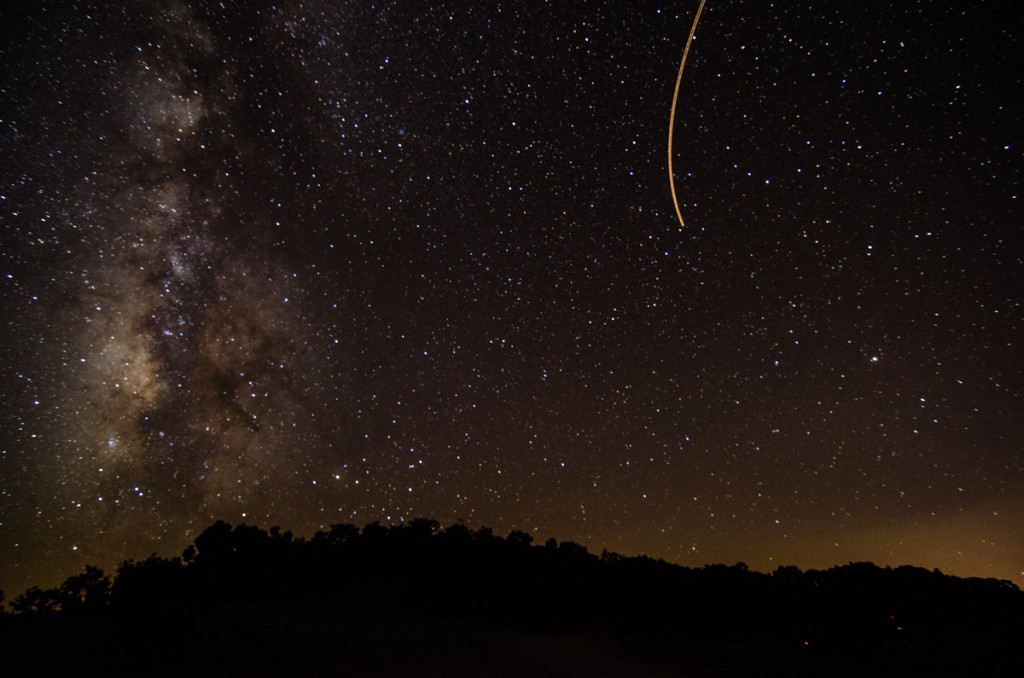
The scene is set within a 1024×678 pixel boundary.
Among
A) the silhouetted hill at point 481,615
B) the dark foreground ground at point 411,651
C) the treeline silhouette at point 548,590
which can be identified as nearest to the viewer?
the dark foreground ground at point 411,651

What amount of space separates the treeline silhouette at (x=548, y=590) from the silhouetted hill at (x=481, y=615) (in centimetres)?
6

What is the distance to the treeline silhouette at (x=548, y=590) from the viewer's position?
14.3 m

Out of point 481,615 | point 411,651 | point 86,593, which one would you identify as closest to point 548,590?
point 481,615

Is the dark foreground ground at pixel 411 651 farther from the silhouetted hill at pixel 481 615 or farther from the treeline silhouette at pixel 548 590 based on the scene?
the treeline silhouette at pixel 548 590

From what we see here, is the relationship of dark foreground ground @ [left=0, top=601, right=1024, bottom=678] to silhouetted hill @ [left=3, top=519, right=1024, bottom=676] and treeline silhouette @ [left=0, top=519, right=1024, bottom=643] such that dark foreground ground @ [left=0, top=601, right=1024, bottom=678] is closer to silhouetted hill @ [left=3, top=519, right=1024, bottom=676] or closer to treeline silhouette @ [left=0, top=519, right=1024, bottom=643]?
silhouetted hill @ [left=3, top=519, right=1024, bottom=676]

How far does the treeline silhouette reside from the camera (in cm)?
1429

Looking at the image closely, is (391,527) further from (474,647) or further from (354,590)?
(474,647)

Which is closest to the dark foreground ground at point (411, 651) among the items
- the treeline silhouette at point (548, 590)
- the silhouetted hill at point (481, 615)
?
the silhouetted hill at point (481, 615)

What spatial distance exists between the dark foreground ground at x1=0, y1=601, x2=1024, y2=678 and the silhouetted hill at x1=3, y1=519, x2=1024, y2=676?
57 millimetres

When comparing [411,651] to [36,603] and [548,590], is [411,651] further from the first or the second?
[36,603]

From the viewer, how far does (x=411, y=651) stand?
11461mm

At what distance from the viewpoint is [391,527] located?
72.2ft

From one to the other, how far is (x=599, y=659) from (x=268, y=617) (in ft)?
30.3

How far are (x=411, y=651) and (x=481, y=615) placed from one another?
163 inches
